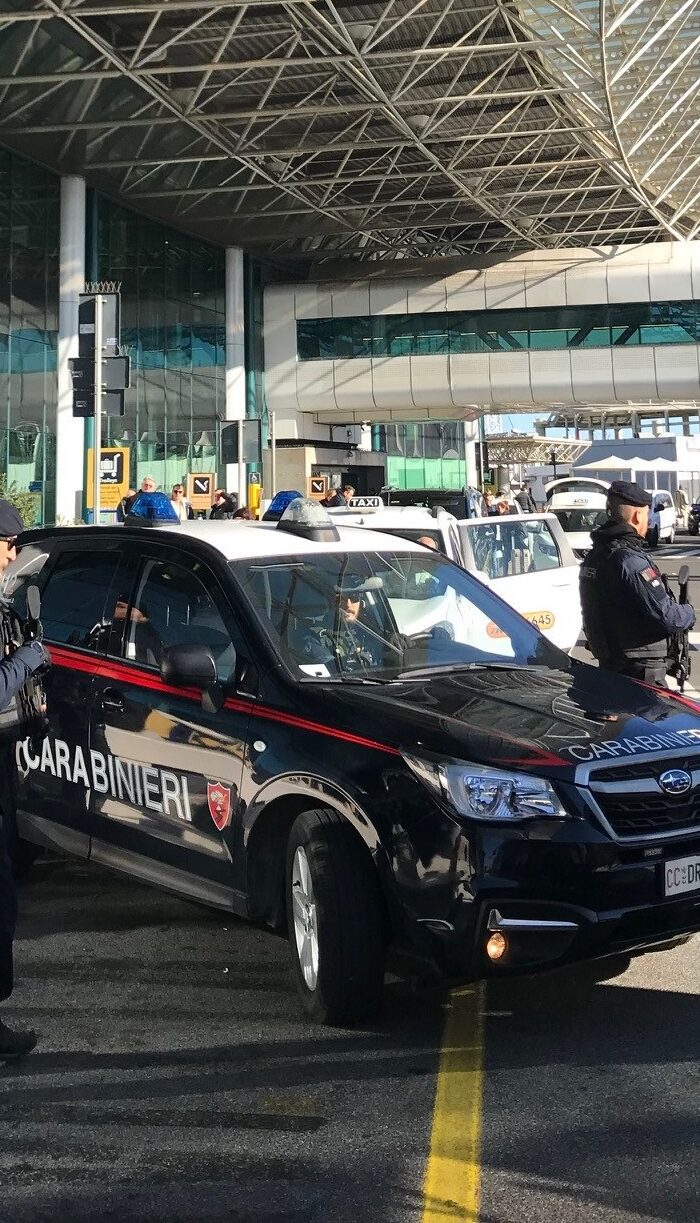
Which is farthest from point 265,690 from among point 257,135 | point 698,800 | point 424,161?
point 424,161

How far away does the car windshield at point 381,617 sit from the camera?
5.00m

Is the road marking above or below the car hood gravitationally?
below

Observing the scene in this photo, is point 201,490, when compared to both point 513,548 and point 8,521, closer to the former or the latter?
point 513,548

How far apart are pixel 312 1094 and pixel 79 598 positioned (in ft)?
8.75

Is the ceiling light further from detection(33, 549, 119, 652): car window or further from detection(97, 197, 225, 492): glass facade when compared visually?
detection(33, 549, 119, 652): car window

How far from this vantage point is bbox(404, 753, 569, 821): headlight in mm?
4004

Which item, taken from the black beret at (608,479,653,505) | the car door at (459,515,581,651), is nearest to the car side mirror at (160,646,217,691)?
the black beret at (608,479,653,505)

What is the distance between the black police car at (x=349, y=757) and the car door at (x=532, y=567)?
5283 mm

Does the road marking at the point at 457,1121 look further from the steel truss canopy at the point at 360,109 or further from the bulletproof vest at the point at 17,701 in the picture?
the steel truss canopy at the point at 360,109

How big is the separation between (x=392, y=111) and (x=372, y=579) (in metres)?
28.1

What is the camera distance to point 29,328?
32.1 metres

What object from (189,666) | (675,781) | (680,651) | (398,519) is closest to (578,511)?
(398,519)

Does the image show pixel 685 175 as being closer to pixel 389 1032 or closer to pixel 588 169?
pixel 588 169

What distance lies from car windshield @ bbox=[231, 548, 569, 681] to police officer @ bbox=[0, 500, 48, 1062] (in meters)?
1.00
